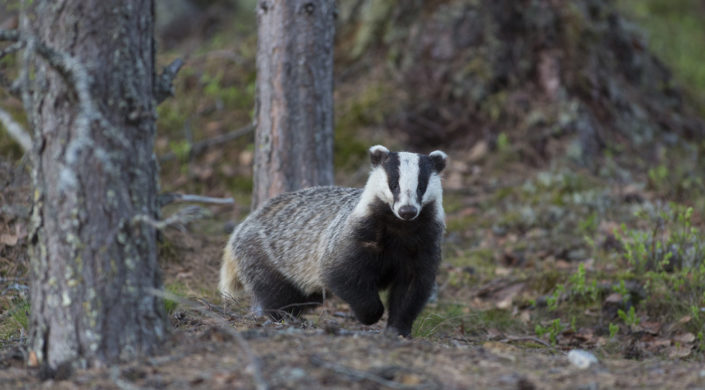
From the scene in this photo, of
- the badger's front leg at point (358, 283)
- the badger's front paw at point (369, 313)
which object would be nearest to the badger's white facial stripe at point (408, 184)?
the badger's front leg at point (358, 283)

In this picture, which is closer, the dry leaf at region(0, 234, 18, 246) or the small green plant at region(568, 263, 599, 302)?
the dry leaf at region(0, 234, 18, 246)

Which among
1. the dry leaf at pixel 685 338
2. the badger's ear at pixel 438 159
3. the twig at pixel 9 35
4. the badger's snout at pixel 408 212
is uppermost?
the twig at pixel 9 35

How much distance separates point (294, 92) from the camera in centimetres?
488

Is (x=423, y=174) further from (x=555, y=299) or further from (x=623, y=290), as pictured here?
(x=623, y=290)

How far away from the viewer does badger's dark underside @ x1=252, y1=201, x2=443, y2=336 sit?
13.2 ft

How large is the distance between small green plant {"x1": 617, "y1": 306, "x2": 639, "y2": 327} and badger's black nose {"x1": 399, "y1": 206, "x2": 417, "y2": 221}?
145cm

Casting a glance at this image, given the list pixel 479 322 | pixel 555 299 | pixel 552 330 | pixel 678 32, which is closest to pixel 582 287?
pixel 555 299

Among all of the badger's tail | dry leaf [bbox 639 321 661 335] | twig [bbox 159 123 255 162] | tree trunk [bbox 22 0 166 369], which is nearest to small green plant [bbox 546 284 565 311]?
dry leaf [bbox 639 321 661 335]

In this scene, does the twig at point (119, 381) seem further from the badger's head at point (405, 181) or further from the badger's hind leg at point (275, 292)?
the badger's hind leg at point (275, 292)

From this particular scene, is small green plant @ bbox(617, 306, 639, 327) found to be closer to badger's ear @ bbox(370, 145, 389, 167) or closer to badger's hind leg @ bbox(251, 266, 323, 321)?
badger's ear @ bbox(370, 145, 389, 167)

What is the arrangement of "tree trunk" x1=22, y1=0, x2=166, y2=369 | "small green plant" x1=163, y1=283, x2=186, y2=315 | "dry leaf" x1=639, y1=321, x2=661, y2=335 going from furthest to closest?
1. "dry leaf" x1=639, y1=321, x2=661, y2=335
2. "small green plant" x1=163, y1=283, x2=186, y2=315
3. "tree trunk" x1=22, y1=0, x2=166, y2=369

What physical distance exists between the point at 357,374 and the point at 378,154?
1873 mm

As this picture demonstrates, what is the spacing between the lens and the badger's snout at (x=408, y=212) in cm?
370

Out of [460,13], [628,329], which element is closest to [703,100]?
[460,13]
